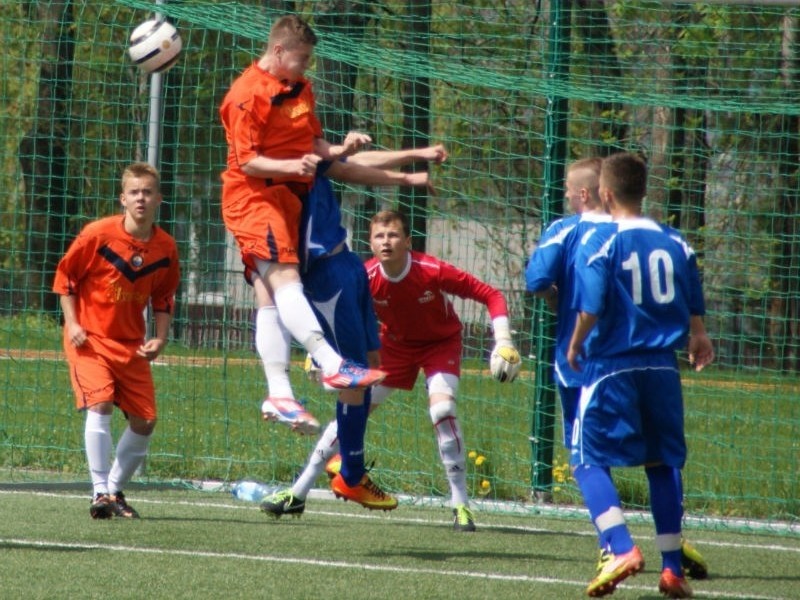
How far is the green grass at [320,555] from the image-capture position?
564 centimetres

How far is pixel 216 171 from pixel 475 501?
5769mm

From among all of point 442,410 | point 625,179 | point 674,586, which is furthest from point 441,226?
point 674,586

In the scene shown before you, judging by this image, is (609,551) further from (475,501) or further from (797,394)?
(797,394)

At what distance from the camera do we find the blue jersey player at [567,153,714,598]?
558 centimetres

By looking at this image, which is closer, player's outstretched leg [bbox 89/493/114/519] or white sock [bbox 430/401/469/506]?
player's outstretched leg [bbox 89/493/114/519]

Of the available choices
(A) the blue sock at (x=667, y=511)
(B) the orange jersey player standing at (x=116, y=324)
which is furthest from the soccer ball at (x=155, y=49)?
(A) the blue sock at (x=667, y=511)

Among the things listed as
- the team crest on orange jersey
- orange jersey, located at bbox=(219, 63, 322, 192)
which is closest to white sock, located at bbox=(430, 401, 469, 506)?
orange jersey, located at bbox=(219, 63, 322, 192)

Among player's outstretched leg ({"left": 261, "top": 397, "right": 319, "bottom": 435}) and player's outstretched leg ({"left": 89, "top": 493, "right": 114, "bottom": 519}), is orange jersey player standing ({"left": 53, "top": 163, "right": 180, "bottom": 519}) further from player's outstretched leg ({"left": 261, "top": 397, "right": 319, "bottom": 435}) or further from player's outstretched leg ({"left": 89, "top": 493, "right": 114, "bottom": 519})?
player's outstretched leg ({"left": 261, "top": 397, "right": 319, "bottom": 435})

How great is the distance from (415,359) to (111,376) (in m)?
1.68

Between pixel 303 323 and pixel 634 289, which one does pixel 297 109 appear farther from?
pixel 634 289

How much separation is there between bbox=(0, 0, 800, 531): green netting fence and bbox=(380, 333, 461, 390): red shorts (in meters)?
1.30

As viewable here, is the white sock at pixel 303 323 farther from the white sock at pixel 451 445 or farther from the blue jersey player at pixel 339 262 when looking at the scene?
the white sock at pixel 451 445

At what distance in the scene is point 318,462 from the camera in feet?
26.4

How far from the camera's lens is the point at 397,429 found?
10727 millimetres
